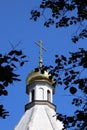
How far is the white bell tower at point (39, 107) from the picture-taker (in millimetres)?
29766

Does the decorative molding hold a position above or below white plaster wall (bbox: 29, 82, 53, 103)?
below

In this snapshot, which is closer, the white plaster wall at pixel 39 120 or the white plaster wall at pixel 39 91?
the white plaster wall at pixel 39 120

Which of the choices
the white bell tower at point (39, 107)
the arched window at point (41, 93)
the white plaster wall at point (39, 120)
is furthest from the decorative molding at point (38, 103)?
the arched window at point (41, 93)

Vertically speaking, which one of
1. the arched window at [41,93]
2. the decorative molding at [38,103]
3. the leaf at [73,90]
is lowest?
the leaf at [73,90]

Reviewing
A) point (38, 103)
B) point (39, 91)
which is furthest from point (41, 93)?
point (38, 103)

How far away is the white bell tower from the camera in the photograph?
29.8m

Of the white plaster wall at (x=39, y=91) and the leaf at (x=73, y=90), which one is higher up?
the white plaster wall at (x=39, y=91)

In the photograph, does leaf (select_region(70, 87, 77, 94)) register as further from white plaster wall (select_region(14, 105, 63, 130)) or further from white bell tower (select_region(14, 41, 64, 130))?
white plaster wall (select_region(14, 105, 63, 130))

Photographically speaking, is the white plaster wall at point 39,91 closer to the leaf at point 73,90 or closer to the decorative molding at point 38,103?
the decorative molding at point 38,103

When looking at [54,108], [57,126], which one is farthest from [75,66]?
[54,108]

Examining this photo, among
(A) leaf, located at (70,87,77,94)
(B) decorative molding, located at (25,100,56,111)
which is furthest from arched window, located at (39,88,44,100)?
(A) leaf, located at (70,87,77,94)

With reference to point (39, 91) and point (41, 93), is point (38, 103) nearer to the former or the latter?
point (41, 93)

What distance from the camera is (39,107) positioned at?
3291 centimetres

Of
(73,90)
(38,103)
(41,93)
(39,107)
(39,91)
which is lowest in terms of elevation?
(73,90)
